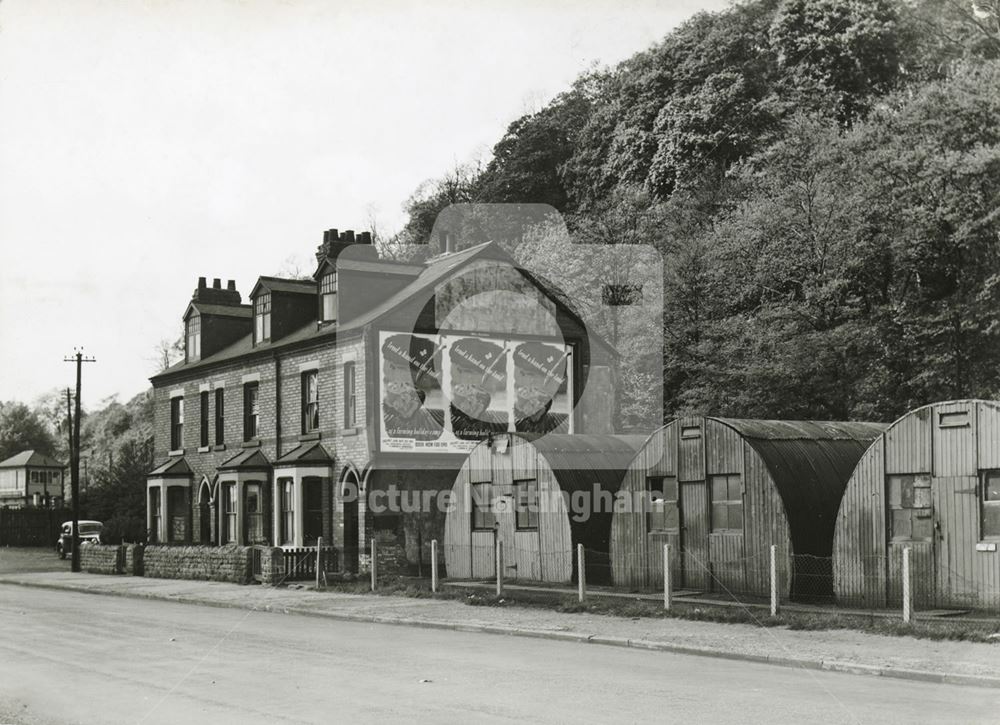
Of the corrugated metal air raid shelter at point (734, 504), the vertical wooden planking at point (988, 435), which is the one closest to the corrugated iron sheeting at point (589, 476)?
the corrugated metal air raid shelter at point (734, 504)

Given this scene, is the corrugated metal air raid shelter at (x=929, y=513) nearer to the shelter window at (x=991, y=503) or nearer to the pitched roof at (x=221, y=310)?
the shelter window at (x=991, y=503)

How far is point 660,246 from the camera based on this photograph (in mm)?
40688

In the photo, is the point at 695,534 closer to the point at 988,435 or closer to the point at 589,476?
the point at 589,476

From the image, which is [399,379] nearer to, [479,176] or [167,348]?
[479,176]

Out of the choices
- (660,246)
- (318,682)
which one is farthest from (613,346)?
(318,682)

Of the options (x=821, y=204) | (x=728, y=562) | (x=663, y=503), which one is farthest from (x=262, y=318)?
(x=728, y=562)

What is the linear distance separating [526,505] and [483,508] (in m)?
1.54

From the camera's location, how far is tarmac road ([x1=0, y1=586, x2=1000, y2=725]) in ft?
35.0

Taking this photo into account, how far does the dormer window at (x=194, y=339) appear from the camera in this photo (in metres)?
43.1

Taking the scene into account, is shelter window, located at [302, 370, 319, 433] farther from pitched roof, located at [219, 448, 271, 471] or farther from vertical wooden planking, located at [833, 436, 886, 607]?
vertical wooden planking, located at [833, 436, 886, 607]

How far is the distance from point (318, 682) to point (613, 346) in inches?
1123

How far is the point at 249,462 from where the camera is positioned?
120 ft

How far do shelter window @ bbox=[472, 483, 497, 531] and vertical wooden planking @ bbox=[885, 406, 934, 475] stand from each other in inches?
428

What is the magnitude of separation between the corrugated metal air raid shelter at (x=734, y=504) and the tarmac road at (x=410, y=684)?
574 centimetres
